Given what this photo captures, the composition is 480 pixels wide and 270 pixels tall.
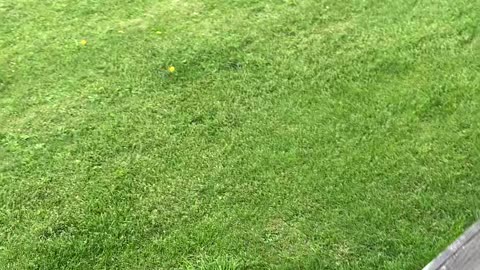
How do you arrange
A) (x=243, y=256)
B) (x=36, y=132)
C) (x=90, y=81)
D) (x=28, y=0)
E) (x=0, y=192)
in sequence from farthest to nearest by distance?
(x=28, y=0) → (x=90, y=81) → (x=36, y=132) → (x=0, y=192) → (x=243, y=256)

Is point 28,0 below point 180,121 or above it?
above

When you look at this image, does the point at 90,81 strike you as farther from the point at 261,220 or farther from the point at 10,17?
the point at 261,220

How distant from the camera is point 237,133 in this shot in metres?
3.55

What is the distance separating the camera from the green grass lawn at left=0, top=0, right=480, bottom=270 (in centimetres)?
302

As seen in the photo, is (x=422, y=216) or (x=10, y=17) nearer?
(x=422, y=216)

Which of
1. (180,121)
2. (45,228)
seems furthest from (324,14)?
(45,228)

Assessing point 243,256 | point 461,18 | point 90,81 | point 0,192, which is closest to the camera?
point 243,256

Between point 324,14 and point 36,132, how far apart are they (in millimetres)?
1926

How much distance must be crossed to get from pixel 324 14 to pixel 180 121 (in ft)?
4.39

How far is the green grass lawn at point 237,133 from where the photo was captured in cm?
302

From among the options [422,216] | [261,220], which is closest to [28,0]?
[261,220]

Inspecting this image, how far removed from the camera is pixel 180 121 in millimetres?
3654

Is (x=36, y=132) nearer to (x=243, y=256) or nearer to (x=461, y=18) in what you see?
Result: (x=243, y=256)

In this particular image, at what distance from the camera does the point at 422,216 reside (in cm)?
307
